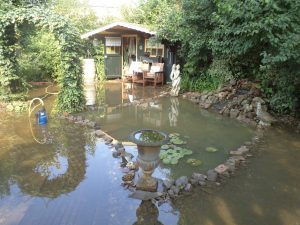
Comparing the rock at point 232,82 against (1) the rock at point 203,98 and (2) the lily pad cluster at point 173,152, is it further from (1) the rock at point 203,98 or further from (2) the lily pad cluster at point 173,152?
(2) the lily pad cluster at point 173,152

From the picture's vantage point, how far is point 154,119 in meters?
8.46

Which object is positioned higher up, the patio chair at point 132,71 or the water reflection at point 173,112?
the patio chair at point 132,71

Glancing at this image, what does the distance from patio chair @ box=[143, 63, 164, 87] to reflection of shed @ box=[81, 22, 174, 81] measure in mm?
611

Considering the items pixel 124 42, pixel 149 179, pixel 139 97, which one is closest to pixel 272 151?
pixel 149 179

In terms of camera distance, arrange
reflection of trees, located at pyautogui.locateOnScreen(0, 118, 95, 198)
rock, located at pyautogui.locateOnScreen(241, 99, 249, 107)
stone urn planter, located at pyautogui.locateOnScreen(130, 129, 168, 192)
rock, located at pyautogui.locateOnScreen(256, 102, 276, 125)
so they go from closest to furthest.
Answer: stone urn planter, located at pyautogui.locateOnScreen(130, 129, 168, 192) < reflection of trees, located at pyautogui.locateOnScreen(0, 118, 95, 198) < rock, located at pyautogui.locateOnScreen(256, 102, 276, 125) < rock, located at pyautogui.locateOnScreen(241, 99, 249, 107)

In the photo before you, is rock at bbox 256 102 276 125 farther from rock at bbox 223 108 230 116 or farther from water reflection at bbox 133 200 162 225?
water reflection at bbox 133 200 162 225

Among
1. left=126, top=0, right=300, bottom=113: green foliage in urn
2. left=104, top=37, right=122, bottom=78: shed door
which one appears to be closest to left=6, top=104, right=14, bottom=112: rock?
left=126, top=0, right=300, bottom=113: green foliage in urn

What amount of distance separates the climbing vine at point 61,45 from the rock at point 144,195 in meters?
4.81

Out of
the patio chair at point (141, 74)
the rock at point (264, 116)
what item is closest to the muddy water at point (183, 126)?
the rock at point (264, 116)

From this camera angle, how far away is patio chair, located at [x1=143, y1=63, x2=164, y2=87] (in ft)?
43.4

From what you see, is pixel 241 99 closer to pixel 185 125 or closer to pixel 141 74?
pixel 185 125

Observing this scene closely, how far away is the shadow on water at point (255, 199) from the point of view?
155 inches

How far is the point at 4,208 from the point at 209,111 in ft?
22.3

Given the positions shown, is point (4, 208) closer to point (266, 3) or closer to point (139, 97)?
point (266, 3)
